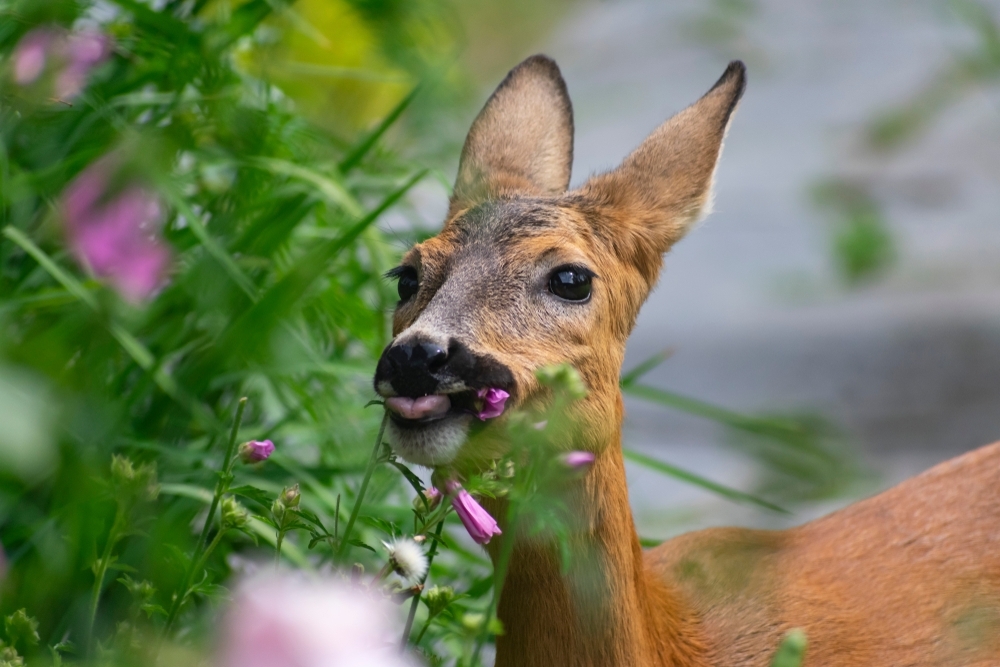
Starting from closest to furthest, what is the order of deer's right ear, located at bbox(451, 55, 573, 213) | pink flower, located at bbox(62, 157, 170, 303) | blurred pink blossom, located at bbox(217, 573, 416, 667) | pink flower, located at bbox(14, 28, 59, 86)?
blurred pink blossom, located at bbox(217, 573, 416, 667) < pink flower, located at bbox(62, 157, 170, 303) < pink flower, located at bbox(14, 28, 59, 86) < deer's right ear, located at bbox(451, 55, 573, 213)

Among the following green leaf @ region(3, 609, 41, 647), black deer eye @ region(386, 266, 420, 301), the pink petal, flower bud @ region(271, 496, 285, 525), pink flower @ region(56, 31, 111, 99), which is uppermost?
pink flower @ region(56, 31, 111, 99)

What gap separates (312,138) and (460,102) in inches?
36.3

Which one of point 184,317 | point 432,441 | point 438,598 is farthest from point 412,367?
point 184,317

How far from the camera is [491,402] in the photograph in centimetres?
187

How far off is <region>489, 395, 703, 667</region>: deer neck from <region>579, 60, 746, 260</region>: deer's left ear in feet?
1.98

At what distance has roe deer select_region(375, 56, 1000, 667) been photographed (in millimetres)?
2029

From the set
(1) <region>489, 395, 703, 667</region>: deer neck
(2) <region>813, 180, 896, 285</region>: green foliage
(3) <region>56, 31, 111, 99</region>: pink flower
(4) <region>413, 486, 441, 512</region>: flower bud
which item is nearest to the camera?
(2) <region>813, 180, 896, 285</region>: green foliage

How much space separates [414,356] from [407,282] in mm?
556

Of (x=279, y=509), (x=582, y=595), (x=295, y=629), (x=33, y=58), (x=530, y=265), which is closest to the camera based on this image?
(x=295, y=629)

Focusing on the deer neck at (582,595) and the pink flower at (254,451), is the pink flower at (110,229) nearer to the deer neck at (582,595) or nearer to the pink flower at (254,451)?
the pink flower at (254,451)

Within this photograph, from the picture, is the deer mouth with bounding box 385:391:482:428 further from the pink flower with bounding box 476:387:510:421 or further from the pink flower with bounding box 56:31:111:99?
the pink flower with bounding box 56:31:111:99

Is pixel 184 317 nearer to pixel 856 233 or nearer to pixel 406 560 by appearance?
pixel 406 560

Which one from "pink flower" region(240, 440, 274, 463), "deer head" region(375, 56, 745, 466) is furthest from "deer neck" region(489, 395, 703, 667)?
"pink flower" region(240, 440, 274, 463)

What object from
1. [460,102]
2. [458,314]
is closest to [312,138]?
[460,102]
